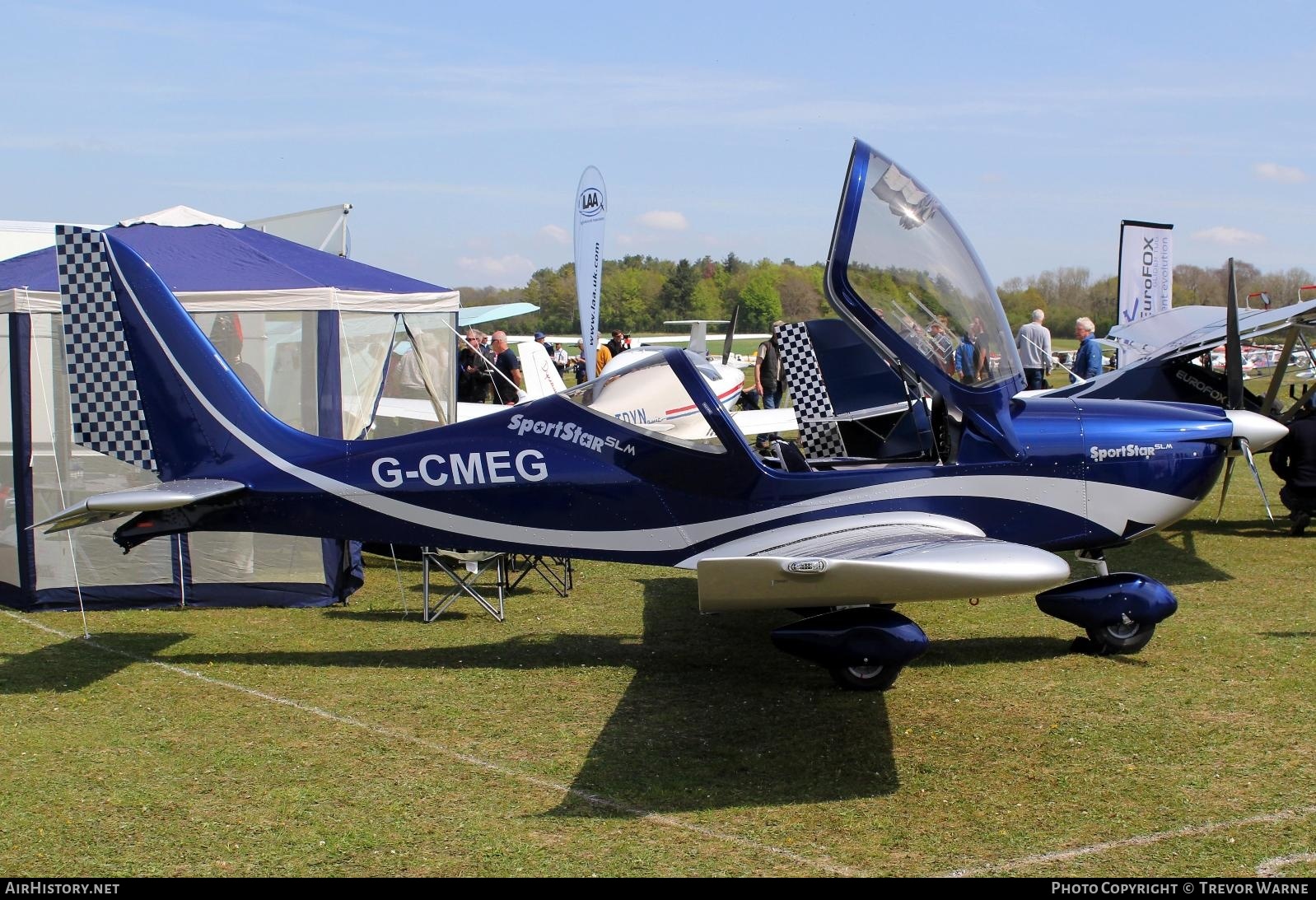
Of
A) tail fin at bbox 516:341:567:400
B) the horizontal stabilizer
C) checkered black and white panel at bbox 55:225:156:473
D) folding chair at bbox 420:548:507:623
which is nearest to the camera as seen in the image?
checkered black and white panel at bbox 55:225:156:473

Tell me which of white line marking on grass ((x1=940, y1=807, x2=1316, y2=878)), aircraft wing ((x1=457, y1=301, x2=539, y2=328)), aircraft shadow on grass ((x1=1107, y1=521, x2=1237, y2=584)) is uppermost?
aircraft wing ((x1=457, y1=301, x2=539, y2=328))

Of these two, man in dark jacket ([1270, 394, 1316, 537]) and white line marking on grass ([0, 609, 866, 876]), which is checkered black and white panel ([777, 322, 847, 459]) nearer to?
white line marking on grass ([0, 609, 866, 876])

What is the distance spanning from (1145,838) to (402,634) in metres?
4.63

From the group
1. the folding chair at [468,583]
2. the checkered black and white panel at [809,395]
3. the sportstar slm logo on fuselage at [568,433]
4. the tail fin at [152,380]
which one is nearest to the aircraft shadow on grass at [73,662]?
the tail fin at [152,380]

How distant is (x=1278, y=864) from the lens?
12.0ft

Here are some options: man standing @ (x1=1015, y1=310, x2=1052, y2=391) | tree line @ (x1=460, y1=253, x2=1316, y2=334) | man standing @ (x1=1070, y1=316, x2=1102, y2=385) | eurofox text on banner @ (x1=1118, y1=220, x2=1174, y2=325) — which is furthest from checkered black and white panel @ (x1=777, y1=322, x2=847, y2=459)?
eurofox text on banner @ (x1=1118, y1=220, x2=1174, y2=325)

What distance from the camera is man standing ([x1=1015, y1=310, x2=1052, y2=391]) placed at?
14570 millimetres

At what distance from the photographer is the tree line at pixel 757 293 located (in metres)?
7.63

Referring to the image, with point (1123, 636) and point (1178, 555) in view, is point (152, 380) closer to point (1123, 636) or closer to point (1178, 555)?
point (1123, 636)

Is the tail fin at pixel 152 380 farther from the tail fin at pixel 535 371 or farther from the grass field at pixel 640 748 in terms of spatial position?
the tail fin at pixel 535 371

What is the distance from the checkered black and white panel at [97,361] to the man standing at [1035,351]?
35.4 feet

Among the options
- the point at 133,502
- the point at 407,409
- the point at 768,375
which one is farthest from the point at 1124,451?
the point at 768,375

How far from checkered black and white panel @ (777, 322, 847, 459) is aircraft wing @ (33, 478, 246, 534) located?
153 inches

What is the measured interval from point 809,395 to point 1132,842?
4391 millimetres
